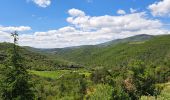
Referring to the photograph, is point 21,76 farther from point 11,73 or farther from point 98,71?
point 98,71

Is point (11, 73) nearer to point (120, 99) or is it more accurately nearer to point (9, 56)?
point (9, 56)

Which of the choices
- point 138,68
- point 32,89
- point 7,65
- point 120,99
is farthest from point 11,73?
point 138,68

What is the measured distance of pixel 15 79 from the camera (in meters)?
27.3

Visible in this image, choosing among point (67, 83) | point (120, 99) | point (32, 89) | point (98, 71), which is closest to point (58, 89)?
point (67, 83)

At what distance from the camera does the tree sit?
89.0 feet

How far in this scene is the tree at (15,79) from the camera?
89.0 feet

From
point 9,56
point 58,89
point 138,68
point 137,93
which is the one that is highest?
point 9,56

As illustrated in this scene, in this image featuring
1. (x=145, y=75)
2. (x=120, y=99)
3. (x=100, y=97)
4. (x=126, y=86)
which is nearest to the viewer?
(x=100, y=97)

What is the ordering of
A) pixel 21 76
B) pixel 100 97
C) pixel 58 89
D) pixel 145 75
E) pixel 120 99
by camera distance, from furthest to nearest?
1. pixel 58 89
2. pixel 145 75
3. pixel 120 99
4. pixel 100 97
5. pixel 21 76

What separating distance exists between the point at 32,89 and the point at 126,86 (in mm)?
56538

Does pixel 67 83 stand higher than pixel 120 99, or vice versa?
pixel 120 99

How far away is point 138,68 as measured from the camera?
91.8 m

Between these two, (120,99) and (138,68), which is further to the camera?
(138,68)

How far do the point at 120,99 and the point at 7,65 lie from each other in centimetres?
3699
